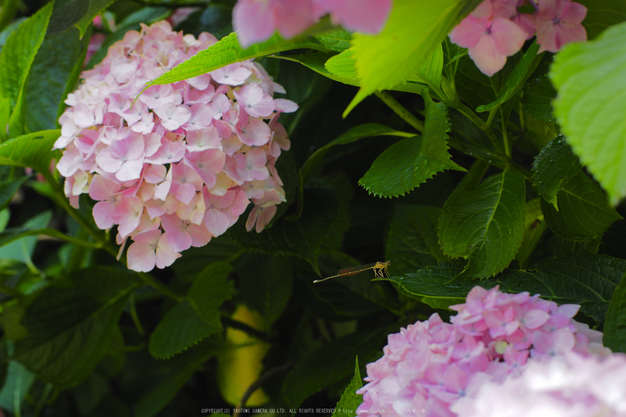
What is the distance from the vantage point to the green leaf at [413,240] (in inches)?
20.8

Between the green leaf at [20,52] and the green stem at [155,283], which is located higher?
the green leaf at [20,52]

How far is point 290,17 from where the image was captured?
198 mm

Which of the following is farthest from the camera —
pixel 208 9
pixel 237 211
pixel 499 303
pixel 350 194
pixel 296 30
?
pixel 208 9

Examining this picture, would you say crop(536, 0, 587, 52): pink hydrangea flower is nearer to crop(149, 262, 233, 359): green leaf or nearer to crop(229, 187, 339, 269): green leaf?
crop(229, 187, 339, 269): green leaf

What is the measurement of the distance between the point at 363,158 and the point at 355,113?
60mm

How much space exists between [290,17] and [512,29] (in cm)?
20

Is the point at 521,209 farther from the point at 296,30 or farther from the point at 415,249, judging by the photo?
the point at 296,30

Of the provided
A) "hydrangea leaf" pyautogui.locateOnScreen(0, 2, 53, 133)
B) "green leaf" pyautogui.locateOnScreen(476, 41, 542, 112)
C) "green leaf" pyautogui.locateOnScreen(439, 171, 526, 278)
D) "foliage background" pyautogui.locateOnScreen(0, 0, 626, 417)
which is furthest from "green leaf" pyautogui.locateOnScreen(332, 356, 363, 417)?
"hydrangea leaf" pyautogui.locateOnScreen(0, 2, 53, 133)

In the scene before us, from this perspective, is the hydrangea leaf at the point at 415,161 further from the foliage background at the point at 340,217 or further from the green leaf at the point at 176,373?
the green leaf at the point at 176,373

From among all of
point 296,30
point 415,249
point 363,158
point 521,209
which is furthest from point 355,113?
point 296,30

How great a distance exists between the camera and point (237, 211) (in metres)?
0.47

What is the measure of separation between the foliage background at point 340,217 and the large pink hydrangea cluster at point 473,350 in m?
0.03

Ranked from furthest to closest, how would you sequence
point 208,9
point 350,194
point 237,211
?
point 208,9, point 350,194, point 237,211

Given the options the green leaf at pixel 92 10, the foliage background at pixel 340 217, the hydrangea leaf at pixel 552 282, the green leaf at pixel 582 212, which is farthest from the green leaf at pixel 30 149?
the green leaf at pixel 582 212
